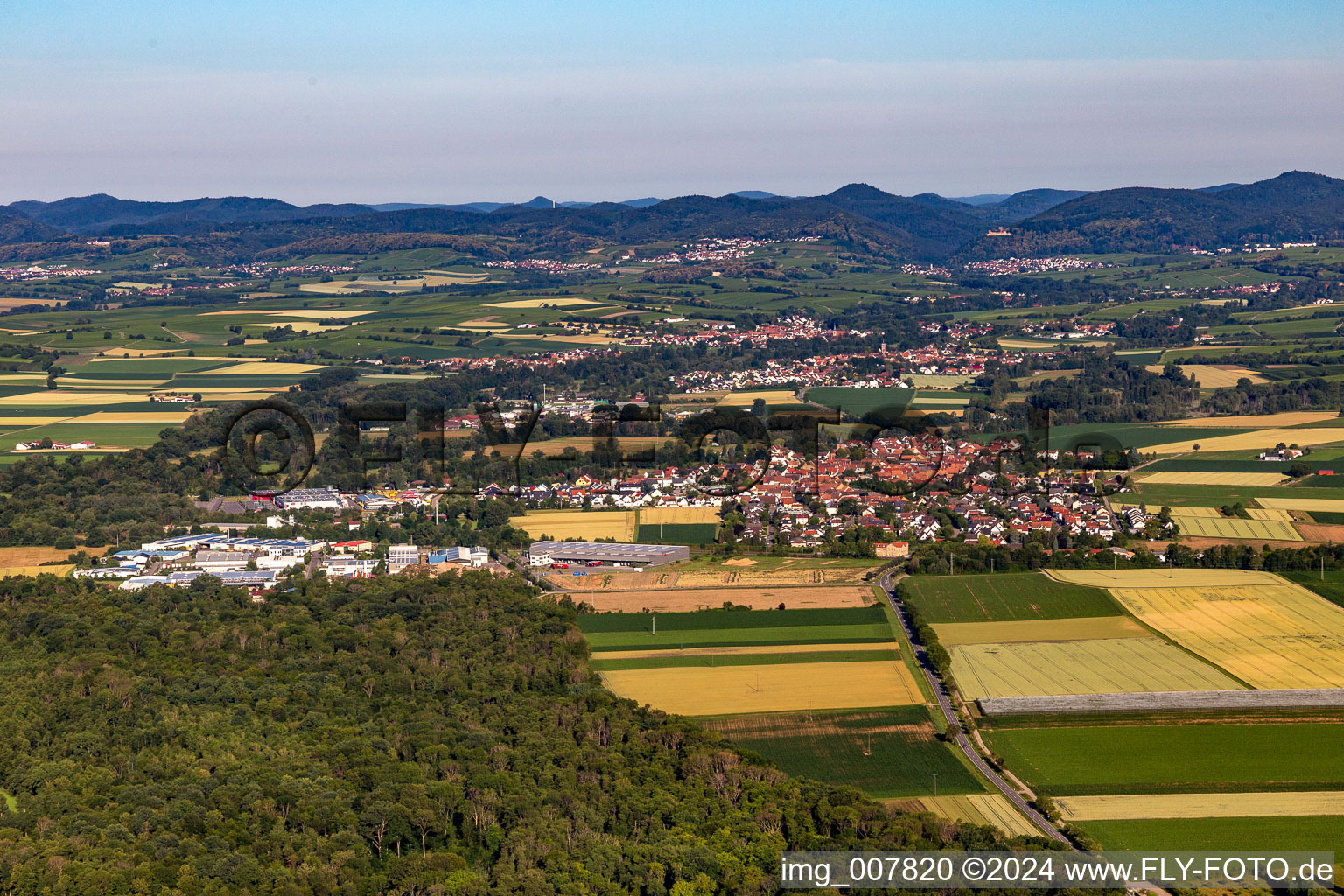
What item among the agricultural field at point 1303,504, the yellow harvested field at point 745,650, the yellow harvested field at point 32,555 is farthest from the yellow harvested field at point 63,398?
the agricultural field at point 1303,504

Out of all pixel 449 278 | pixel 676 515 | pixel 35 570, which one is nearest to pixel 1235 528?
pixel 676 515

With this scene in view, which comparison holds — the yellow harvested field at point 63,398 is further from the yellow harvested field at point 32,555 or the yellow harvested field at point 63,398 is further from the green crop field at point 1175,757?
the green crop field at point 1175,757

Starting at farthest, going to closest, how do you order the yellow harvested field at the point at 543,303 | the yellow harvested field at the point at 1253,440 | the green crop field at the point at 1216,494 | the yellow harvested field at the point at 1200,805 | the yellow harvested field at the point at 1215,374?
the yellow harvested field at the point at 543,303 → the yellow harvested field at the point at 1215,374 → the yellow harvested field at the point at 1253,440 → the green crop field at the point at 1216,494 → the yellow harvested field at the point at 1200,805

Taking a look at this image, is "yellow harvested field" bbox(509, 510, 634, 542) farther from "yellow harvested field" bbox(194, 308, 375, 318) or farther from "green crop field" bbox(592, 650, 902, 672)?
"yellow harvested field" bbox(194, 308, 375, 318)

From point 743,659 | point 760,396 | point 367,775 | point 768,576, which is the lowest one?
point 743,659

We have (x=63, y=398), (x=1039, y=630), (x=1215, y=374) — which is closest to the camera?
(x=1039, y=630)

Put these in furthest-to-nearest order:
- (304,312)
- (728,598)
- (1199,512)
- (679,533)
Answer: (304,312), (1199,512), (679,533), (728,598)

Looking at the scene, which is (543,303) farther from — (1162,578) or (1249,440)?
(1162,578)
